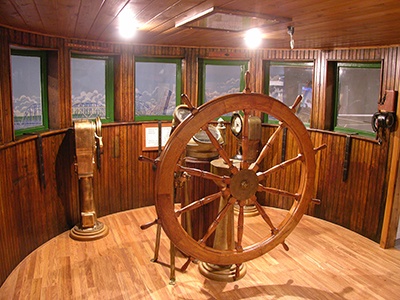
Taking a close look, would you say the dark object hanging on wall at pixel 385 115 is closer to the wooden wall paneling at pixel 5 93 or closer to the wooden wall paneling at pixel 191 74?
the wooden wall paneling at pixel 191 74

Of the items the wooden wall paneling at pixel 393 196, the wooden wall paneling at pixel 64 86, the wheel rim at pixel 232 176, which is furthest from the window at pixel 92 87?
the wooden wall paneling at pixel 393 196

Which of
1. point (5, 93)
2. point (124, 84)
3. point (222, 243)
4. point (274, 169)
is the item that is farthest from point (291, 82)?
point (5, 93)

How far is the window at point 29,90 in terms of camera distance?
11.7 feet

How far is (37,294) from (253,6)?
241 cm

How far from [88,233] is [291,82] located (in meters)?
2.95

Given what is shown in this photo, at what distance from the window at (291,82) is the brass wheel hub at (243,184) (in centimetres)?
263

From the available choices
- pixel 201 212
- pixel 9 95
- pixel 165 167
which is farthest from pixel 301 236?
pixel 9 95

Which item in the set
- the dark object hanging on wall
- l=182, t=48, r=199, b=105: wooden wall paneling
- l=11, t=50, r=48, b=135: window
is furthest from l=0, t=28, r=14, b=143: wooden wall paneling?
the dark object hanging on wall

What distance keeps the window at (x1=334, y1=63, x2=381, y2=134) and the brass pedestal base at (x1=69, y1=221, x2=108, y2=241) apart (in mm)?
2782

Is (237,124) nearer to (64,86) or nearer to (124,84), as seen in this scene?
(124,84)

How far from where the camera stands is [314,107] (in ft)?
15.0

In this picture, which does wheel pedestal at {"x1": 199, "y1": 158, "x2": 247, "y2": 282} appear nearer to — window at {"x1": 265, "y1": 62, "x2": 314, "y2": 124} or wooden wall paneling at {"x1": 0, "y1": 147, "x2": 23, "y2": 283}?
wooden wall paneling at {"x1": 0, "y1": 147, "x2": 23, "y2": 283}

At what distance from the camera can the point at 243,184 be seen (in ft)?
7.97

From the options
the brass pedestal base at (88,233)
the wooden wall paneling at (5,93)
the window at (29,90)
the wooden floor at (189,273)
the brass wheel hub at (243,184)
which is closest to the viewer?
the brass wheel hub at (243,184)
